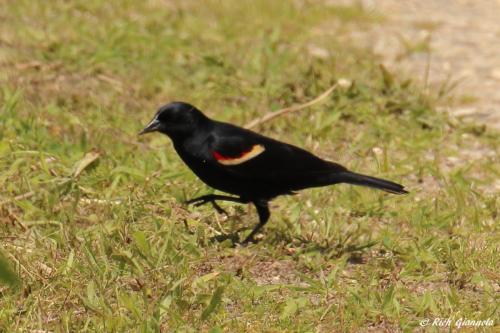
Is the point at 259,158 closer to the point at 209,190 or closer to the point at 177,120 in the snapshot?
the point at 177,120

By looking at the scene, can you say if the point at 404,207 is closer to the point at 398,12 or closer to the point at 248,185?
the point at 248,185

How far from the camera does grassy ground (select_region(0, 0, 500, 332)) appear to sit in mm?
4020

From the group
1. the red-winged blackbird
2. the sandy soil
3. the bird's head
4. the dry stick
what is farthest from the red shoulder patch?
the sandy soil

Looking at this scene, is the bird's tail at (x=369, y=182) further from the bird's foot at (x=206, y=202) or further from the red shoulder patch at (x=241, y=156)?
the bird's foot at (x=206, y=202)

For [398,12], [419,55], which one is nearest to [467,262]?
[419,55]

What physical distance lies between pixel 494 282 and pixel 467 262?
15 centimetres

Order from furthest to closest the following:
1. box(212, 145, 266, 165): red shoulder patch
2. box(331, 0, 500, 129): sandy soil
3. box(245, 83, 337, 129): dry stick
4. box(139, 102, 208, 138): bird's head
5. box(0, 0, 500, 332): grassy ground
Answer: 1. box(331, 0, 500, 129): sandy soil
2. box(245, 83, 337, 129): dry stick
3. box(139, 102, 208, 138): bird's head
4. box(212, 145, 266, 165): red shoulder patch
5. box(0, 0, 500, 332): grassy ground

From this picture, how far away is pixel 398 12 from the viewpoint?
9.70 m

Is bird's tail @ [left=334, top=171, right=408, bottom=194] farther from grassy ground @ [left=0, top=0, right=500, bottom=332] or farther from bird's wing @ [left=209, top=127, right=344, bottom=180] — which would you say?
grassy ground @ [left=0, top=0, right=500, bottom=332]

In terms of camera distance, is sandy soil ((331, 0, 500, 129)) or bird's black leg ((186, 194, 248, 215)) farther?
sandy soil ((331, 0, 500, 129))

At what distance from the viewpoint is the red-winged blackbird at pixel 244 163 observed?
476 centimetres

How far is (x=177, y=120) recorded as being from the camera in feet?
16.1

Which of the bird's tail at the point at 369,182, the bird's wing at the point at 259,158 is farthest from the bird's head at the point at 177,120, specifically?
the bird's tail at the point at 369,182

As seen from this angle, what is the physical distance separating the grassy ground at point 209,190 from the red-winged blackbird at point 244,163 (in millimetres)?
228
